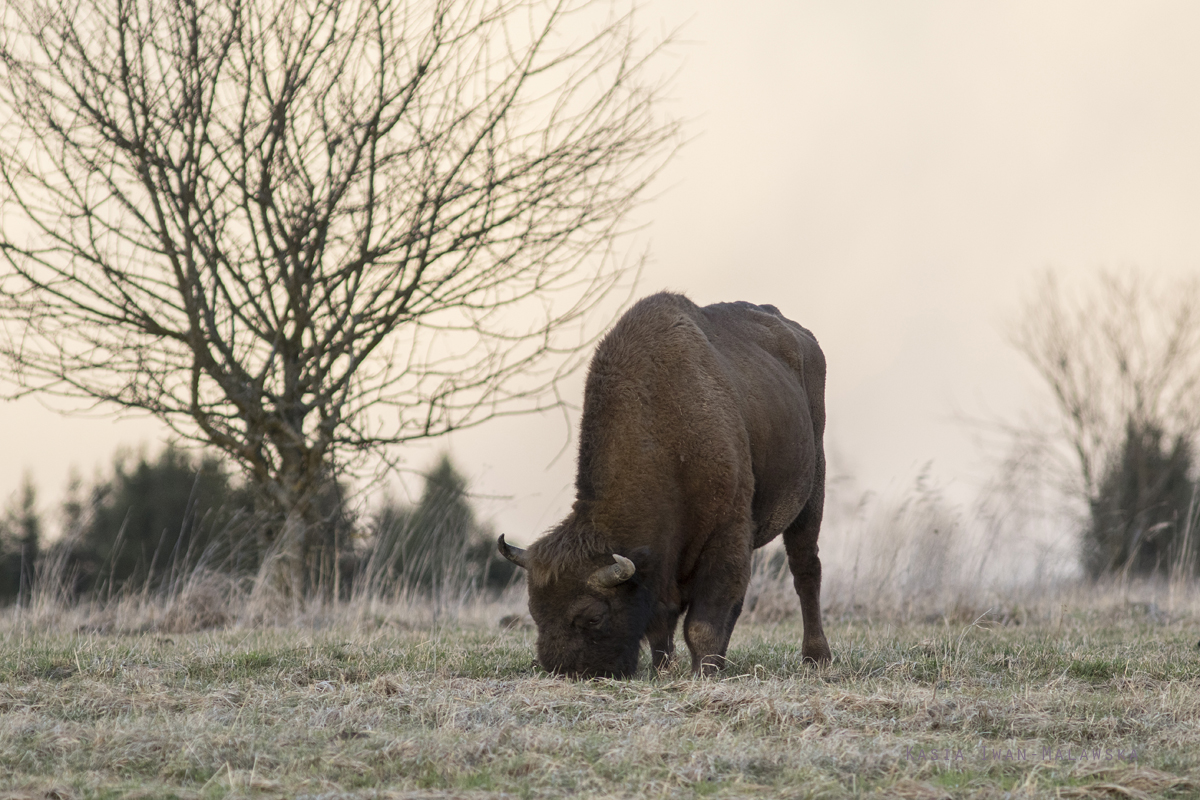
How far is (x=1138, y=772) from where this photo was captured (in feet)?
11.3

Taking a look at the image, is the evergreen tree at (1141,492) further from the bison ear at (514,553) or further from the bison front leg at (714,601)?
the bison ear at (514,553)

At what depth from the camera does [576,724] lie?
4.23 metres

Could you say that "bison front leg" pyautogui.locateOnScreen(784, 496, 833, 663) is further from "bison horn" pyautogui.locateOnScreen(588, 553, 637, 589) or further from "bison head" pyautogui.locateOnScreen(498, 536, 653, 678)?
"bison horn" pyautogui.locateOnScreen(588, 553, 637, 589)

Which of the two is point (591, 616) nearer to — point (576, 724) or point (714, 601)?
point (714, 601)

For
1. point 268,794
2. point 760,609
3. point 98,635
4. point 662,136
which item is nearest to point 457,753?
point 268,794

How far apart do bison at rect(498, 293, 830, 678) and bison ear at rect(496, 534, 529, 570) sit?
0.01 meters

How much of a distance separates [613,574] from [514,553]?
0.73 metres

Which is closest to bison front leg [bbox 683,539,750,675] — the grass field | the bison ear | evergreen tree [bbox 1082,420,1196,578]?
the grass field

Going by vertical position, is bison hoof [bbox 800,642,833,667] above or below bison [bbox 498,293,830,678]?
below

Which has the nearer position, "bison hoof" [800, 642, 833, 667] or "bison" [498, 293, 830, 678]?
"bison" [498, 293, 830, 678]

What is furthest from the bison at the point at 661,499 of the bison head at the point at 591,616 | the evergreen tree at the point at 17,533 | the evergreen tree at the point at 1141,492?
the evergreen tree at the point at 17,533

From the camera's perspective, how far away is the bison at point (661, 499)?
5512 mm

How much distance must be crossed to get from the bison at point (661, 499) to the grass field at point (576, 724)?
0.28 m

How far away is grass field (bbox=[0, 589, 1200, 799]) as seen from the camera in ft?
11.2
